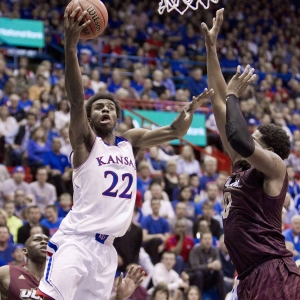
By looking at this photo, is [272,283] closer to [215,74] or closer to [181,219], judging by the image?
[215,74]

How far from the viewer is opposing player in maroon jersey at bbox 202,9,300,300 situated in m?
4.24

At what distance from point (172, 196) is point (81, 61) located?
4.72 meters

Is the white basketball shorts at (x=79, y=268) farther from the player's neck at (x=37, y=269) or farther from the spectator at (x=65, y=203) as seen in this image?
the spectator at (x=65, y=203)

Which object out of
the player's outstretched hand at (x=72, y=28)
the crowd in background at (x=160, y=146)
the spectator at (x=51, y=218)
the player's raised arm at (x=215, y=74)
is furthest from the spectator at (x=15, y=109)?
the player's outstretched hand at (x=72, y=28)

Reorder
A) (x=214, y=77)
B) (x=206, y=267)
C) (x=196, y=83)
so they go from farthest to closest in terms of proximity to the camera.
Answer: (x=196, y=83) < (x=206, y=267) < (x=214, y=77)

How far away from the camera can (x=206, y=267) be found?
8969 mm

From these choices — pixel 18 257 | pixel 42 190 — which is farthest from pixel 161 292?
pixel 42 190

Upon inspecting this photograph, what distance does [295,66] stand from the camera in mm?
18938

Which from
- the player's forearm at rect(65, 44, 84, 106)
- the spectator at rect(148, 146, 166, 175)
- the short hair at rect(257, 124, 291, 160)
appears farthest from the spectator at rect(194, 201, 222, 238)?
the player's forearm at rect(65, 44, 84, 106)

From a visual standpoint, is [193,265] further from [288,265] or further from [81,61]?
[81,61]

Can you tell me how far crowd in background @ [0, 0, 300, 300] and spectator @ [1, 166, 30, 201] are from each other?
0.02 metres

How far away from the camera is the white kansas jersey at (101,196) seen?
476 cm

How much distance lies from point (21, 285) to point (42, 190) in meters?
4.27

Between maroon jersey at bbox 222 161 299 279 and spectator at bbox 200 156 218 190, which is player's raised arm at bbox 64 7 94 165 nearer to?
maroon jersey at bbox 222 161 299 279
